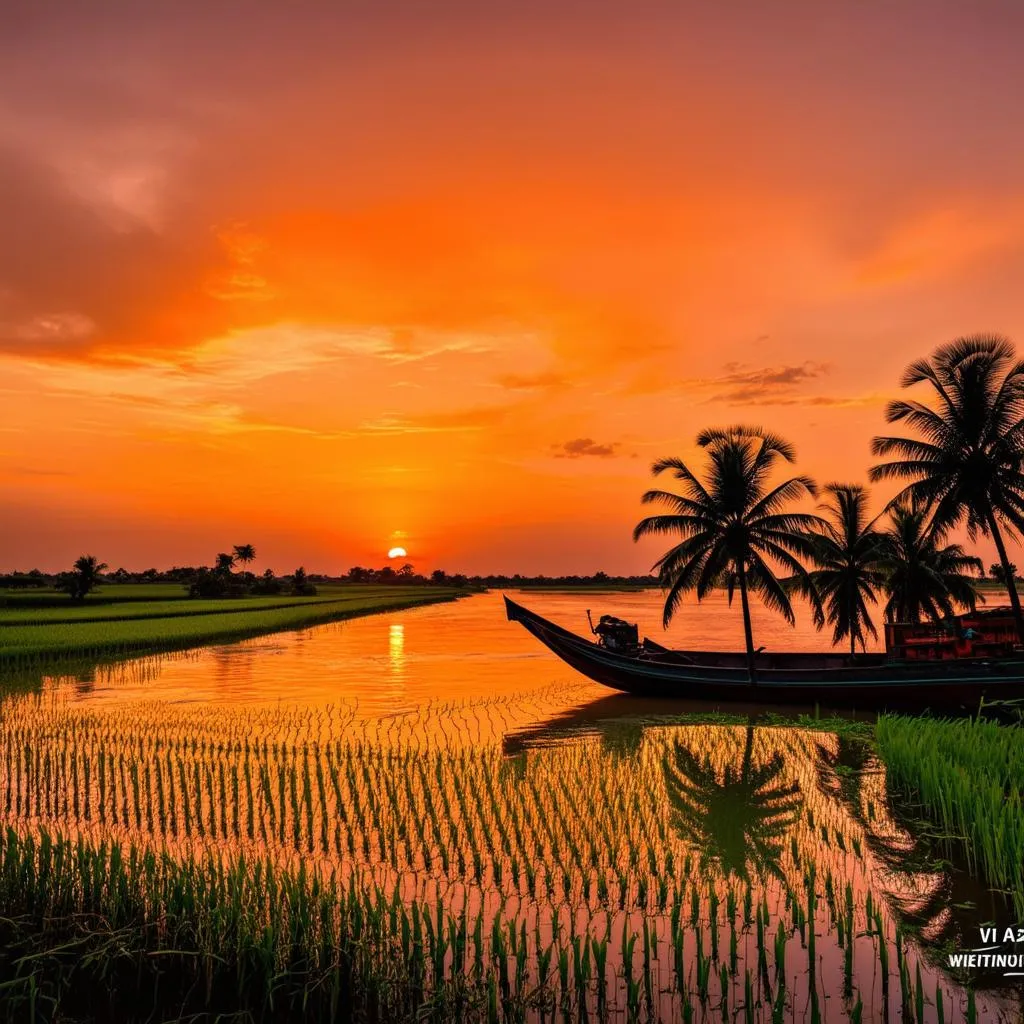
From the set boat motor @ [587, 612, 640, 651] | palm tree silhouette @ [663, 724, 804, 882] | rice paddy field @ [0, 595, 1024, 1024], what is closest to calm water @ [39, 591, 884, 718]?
boat motor @ [587, 612, 640, 651]

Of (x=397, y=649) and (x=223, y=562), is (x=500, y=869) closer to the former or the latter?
(x=397, y=649)

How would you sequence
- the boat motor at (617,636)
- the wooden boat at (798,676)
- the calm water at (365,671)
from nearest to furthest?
the wooden boat at (798,676) → the calm water at (365,671) → the boat motor at (617,636)

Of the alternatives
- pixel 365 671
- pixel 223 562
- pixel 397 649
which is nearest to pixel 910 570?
pixel 365 671

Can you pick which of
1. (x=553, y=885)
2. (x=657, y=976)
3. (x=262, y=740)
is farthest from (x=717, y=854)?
(x=262, y=740)

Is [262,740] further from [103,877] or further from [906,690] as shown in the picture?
[906,690]

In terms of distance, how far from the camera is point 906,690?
2061 centimetres

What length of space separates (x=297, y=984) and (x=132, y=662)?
29.6m

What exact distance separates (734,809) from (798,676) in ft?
38.1

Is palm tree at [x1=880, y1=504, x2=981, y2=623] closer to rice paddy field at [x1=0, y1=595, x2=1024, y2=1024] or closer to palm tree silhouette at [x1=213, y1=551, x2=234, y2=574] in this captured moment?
rice paddy field at [x1=0, y1=595, x2=1024, y2=1024]

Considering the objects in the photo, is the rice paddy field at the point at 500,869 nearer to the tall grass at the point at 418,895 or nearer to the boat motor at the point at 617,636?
the tall grass at the point at 418,895

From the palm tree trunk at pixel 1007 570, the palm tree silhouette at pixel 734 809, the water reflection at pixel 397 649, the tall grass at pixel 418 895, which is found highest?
the palm tree trunk at pixel 1007 570

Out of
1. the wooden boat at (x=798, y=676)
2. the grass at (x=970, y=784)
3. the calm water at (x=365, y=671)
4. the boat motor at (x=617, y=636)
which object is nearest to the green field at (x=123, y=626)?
the calm water at (x=365, y=671)

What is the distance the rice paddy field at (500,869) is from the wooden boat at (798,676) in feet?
6.10

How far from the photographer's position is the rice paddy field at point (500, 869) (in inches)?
246
